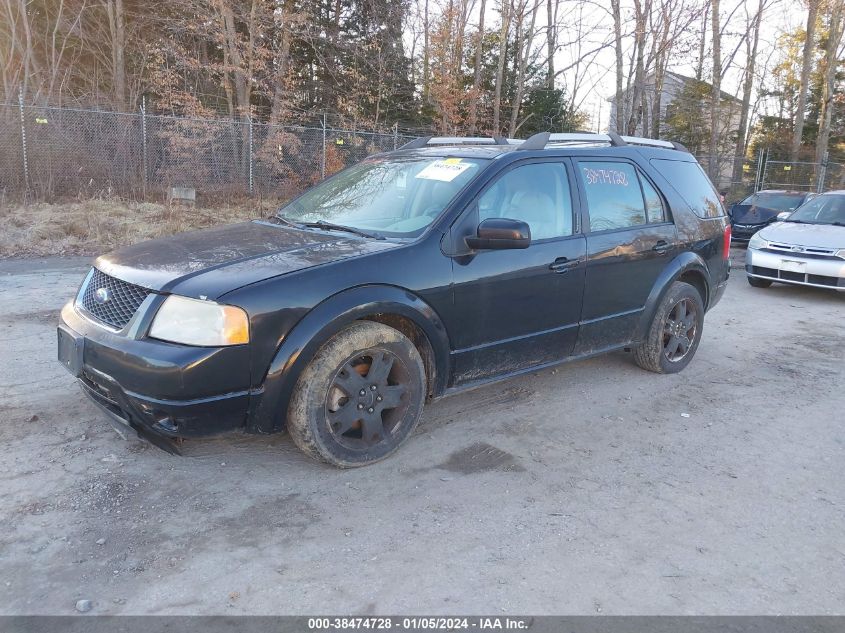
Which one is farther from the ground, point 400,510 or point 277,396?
point 277,396

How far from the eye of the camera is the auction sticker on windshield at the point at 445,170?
13.7 ft

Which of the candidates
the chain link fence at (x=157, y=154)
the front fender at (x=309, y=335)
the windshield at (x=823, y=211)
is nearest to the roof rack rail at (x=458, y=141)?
the front fender at (x=309, y=335)

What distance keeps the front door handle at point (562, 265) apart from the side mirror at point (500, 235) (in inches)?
21.5

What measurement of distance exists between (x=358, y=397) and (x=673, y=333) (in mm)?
3129

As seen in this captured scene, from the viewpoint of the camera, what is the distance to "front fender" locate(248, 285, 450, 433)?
3.20m

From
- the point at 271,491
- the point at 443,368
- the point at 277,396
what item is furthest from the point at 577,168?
the point at 271,491

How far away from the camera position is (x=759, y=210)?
13.9 meters

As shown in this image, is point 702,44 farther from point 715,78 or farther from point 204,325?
point 204,325

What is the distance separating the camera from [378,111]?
20578 mm

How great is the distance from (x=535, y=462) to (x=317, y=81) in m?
19.0

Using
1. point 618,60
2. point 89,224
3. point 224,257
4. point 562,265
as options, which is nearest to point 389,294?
point 224,257

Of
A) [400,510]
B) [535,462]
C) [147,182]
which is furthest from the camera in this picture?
[147,182]

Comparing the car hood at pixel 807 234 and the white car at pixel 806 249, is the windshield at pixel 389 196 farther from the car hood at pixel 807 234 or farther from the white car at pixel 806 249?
the car hood at pixel 807 234
